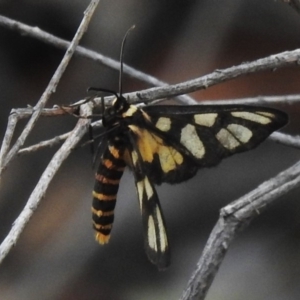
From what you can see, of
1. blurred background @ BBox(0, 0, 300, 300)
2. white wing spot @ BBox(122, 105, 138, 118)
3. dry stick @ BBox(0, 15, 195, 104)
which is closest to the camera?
white wing spot @ BBox(122, 105, 138, 118)

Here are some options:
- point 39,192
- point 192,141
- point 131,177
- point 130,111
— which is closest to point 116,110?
point 130,111

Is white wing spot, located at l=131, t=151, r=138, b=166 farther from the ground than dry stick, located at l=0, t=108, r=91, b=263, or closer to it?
farther from the ground

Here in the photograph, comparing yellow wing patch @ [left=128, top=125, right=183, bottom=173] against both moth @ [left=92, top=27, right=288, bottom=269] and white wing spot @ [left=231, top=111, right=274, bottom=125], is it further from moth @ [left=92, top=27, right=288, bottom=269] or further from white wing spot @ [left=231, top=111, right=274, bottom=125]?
white wing spot @ [left=231, top=111, right=274, bottom=125]

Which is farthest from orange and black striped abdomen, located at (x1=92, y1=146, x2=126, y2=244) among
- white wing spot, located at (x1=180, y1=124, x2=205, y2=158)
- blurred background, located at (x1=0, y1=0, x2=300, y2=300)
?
blurred background, located at (x1=0, y1=0, x2=300, y2=300)

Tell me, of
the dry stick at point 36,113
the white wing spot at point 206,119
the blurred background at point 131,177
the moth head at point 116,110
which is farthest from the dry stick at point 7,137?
the blurred background at point 131,177

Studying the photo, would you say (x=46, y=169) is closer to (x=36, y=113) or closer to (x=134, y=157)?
(x=36, y=113)

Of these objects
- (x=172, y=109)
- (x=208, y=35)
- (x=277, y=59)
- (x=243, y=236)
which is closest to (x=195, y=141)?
(x=172, y=109)
